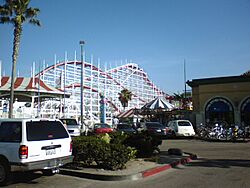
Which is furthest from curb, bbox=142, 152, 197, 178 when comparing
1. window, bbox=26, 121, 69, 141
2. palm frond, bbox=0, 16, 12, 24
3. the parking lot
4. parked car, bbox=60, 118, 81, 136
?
palm frond, bbox=0, 16, 12, 24

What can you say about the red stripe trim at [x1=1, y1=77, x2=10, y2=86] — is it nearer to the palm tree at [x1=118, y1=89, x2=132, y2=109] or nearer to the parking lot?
the palm tree at [x1=118, y1=89, x2=132, y2=109]

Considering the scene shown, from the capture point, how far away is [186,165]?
12.3m

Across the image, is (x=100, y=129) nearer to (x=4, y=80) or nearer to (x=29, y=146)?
(x=29, y=146)

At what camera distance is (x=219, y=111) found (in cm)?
3181

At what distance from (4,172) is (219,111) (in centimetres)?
2660

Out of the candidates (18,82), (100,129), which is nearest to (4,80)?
(18,82)

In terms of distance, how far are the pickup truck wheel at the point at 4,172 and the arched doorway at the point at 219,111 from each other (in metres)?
25.6

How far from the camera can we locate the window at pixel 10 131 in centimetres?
833

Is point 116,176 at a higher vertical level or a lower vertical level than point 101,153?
lower

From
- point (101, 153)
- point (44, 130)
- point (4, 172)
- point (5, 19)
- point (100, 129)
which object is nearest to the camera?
point (4, 172)

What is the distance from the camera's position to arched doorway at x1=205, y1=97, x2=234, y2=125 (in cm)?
3125

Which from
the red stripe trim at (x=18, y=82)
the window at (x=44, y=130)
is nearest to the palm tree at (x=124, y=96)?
the red stripe trim at (x=18, y=82)

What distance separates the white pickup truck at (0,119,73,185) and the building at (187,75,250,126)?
80.3ft

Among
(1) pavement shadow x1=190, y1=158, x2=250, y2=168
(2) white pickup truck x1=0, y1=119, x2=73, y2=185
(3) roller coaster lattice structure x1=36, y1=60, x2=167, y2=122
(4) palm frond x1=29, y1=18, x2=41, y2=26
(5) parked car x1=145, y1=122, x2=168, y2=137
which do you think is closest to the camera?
(2) white pickup truck x1=0, y1=119, x2=73, y2=185
